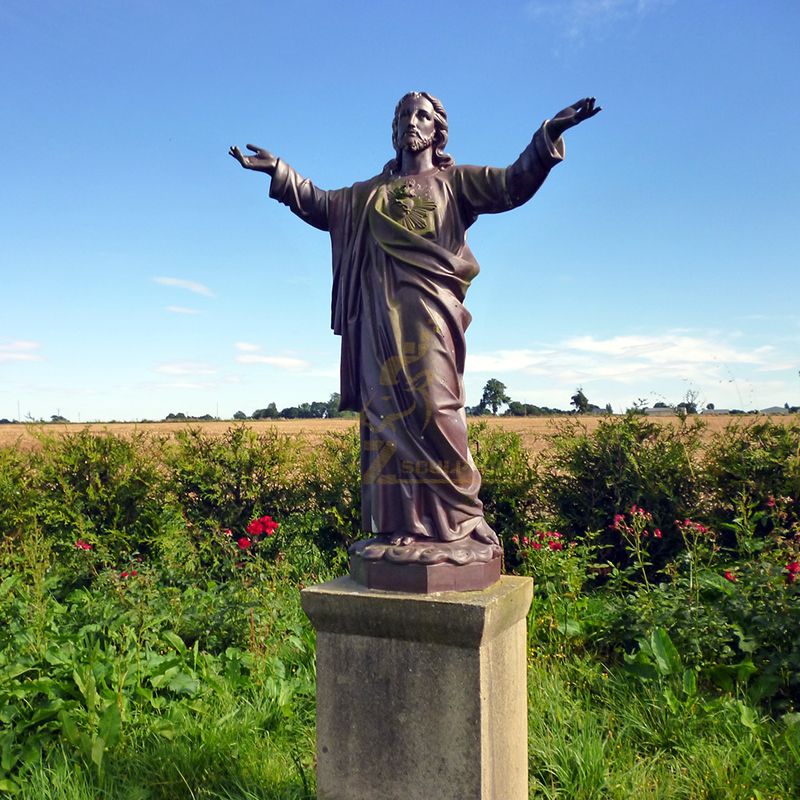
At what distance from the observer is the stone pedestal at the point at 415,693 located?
2.68m

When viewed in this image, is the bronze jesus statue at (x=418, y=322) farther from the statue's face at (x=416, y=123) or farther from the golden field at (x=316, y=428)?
the golden field at (x=316, y=428)

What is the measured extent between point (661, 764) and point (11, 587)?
203 inches

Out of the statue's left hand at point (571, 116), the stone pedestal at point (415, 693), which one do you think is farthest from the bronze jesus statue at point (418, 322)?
the stone pedestal at point (415, 693)

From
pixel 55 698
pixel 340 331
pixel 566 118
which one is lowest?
pixel 55 698

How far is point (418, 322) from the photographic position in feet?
9.73

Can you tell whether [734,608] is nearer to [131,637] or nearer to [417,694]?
[417,694]

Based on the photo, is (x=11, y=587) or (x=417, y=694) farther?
(x=11, y=587)

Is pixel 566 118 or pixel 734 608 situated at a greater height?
pixel 566 118

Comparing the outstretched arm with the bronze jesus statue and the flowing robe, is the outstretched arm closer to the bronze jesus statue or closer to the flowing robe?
the bronze jesus statue

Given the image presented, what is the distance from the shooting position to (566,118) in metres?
2.86

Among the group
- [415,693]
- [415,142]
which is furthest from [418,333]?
[415,693]

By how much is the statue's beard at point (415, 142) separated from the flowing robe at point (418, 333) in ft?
0.44

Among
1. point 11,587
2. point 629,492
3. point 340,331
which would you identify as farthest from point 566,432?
point 11,587

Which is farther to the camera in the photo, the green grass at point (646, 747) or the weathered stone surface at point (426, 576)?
the green grass at point (646, 747)
